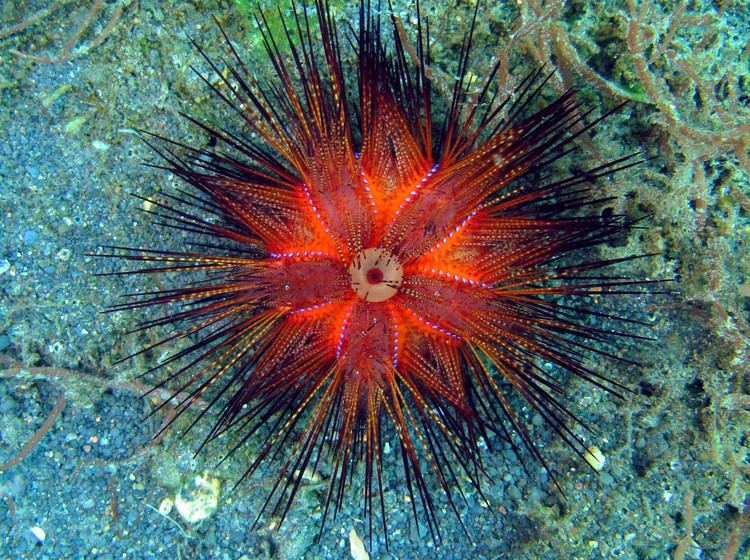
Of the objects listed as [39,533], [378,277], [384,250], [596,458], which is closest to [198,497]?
[39,533]

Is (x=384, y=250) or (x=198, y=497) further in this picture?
(x=198, y=497)

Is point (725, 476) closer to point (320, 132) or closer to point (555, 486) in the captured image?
point (555, 486)

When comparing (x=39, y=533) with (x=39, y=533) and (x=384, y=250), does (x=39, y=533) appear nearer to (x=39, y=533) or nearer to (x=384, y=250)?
(x=39, y=533)

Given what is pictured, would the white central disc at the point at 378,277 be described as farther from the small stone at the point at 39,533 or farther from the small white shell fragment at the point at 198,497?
the small stone at the point at 39,533

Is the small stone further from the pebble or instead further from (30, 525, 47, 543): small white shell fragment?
the pebble

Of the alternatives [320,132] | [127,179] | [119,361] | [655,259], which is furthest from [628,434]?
[127,179]

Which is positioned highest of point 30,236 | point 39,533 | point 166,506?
point 30,236

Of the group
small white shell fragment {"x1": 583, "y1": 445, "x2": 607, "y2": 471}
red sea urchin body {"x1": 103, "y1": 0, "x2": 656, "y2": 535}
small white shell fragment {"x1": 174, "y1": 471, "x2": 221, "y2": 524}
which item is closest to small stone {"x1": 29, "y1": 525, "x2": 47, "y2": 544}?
small white shell fragment {"x1": 174, "y1": 471, "x2": 221, "y2": 524}
